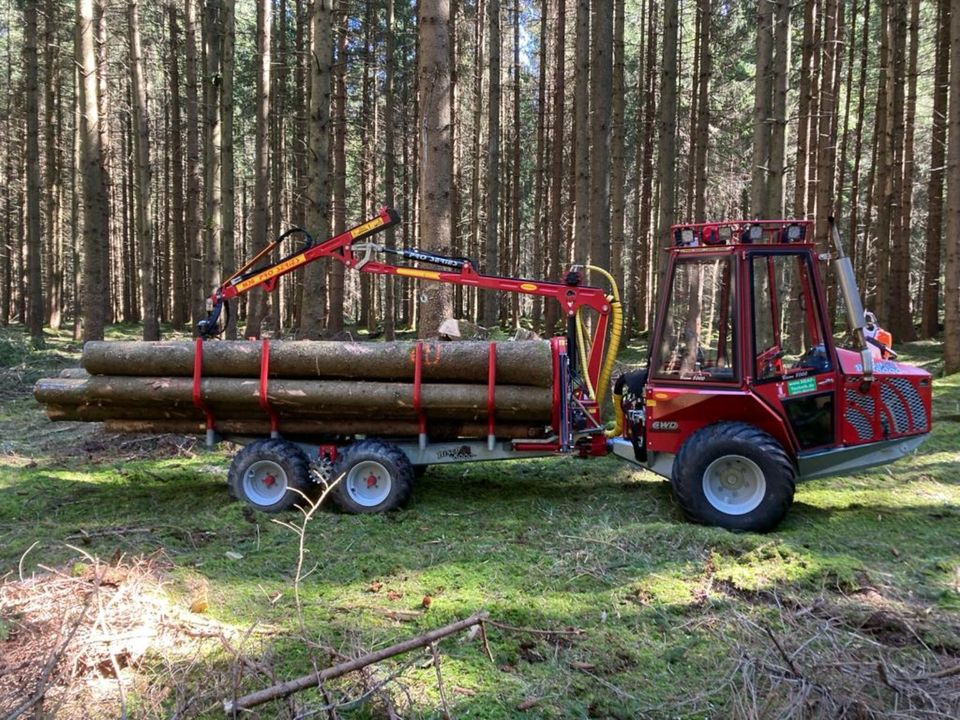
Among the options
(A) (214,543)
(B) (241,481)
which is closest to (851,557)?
(A) (214,543)

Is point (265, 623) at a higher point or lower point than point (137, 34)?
lower

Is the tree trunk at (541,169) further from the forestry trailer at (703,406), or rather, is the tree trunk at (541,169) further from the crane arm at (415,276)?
the forestry trailer at (703,406)

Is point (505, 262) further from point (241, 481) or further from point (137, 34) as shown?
point (241, 481)

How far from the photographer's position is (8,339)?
18.1 m

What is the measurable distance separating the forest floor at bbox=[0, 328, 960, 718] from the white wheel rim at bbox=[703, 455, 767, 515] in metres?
0.46

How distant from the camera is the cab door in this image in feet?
20.3

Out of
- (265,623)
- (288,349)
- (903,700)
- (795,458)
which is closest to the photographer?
(903,700)

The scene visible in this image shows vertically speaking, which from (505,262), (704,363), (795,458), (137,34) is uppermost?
(137,34)

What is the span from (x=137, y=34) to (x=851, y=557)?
1680 centimetres

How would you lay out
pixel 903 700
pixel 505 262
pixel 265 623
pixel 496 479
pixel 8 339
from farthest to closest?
pixel 505 262 → pixel 8 339 → pixel 496 479 → pixel 265 623 → pixel 903 700

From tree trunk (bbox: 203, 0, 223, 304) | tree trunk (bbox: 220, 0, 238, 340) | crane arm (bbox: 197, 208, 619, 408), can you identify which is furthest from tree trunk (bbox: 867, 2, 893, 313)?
tree trunk (bbox: 220, 0, 238, 340)

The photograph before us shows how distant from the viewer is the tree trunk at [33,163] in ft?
57.1

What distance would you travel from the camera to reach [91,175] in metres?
14.1

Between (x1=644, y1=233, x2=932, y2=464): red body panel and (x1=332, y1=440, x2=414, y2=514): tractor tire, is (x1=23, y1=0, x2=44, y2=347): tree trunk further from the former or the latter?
(x1=644, y1=233, x2=932, y2=464): red body panel
